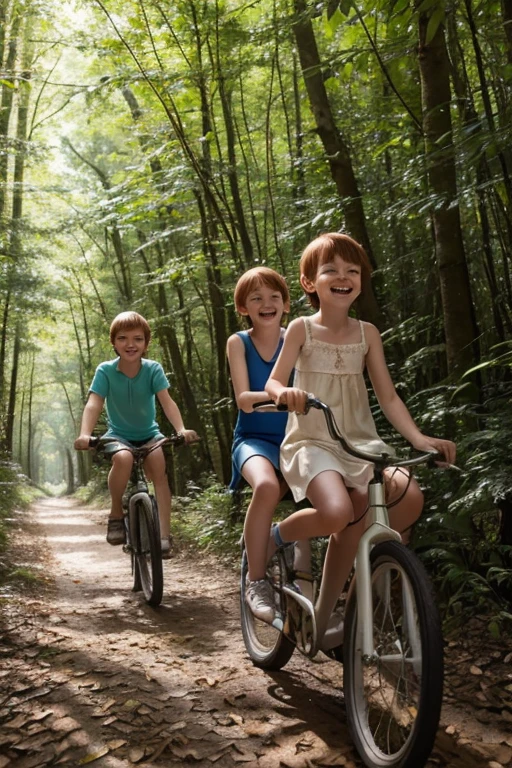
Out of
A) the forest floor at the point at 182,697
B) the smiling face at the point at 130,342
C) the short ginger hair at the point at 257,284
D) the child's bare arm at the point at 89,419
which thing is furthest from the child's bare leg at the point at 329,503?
the smiling face at the point at 130,342

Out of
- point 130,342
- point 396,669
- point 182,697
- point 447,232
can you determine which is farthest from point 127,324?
point 396,669

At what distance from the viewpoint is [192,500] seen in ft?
37.4

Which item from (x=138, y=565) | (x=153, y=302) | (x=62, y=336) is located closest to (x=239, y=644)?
(x=138, y=565)

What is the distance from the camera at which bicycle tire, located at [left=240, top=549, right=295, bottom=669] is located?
11.4 ft

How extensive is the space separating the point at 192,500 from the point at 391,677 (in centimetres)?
906

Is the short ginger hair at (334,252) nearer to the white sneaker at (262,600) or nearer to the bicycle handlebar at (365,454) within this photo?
the bicycle handlebar at (365,454)

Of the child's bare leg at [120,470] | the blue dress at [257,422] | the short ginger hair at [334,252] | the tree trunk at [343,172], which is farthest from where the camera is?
the tree trunk at [343,172]

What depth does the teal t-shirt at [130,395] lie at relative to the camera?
5574 millimetres

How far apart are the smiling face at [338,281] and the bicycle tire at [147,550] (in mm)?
2994

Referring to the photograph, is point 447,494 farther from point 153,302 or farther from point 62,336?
point 62,336

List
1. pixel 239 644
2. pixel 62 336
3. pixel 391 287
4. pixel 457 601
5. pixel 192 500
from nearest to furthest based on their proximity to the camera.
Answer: pixel 457 601, pixel 239 644, pixel 391 287, pixel 192 500, pixel 62 336

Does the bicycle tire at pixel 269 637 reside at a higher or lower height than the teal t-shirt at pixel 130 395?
lower

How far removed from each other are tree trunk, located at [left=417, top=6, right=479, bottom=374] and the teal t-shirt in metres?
2.31

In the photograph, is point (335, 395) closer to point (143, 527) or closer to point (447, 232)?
point (447, 232)
